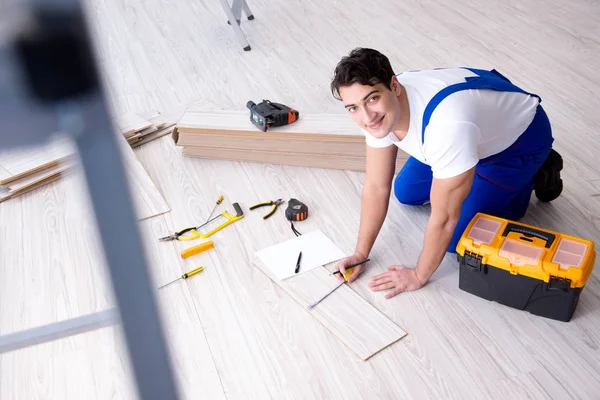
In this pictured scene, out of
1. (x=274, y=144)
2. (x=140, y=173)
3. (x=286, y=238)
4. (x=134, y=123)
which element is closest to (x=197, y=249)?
(x=286, y=238)

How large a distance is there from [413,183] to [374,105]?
2.30ft

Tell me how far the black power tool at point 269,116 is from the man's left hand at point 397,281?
2.95 feet

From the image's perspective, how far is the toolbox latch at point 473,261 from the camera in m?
1.92

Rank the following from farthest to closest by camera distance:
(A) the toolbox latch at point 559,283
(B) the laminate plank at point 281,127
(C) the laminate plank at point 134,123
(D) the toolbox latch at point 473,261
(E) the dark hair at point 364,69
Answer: (C) the laminate plank at point 134,123
(B) the laminate plank at point 281,127
(D) the toolbox latch at point 473,261
(A) the toolbox latch at point 559,283
(E) the dark hair at point 364,69

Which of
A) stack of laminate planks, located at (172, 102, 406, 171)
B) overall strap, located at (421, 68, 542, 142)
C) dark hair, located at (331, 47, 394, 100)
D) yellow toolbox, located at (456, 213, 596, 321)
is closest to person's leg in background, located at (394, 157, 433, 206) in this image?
stack of laminate planks, located at (172, 102, 406, 171)

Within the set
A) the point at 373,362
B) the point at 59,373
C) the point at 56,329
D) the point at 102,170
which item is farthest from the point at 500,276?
the point at 102,170

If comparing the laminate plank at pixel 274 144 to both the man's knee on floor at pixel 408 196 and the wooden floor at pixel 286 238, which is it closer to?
the wooden floor at pixel 286 238

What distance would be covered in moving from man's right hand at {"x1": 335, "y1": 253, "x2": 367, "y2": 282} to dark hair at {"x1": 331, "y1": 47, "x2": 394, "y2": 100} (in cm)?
70

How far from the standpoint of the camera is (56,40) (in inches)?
12.3

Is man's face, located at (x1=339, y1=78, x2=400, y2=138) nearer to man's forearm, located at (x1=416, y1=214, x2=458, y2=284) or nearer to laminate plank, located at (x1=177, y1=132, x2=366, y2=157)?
man's forearm, located at (x1=416, y1=214, x2=458, y2=284)

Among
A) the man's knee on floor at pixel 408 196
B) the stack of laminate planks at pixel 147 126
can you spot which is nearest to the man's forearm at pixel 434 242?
the man's knee on floor at pixel 408 196

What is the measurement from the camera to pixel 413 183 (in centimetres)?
236

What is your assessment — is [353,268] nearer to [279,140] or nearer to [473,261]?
[473,261]

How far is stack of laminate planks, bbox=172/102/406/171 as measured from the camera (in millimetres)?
2664
